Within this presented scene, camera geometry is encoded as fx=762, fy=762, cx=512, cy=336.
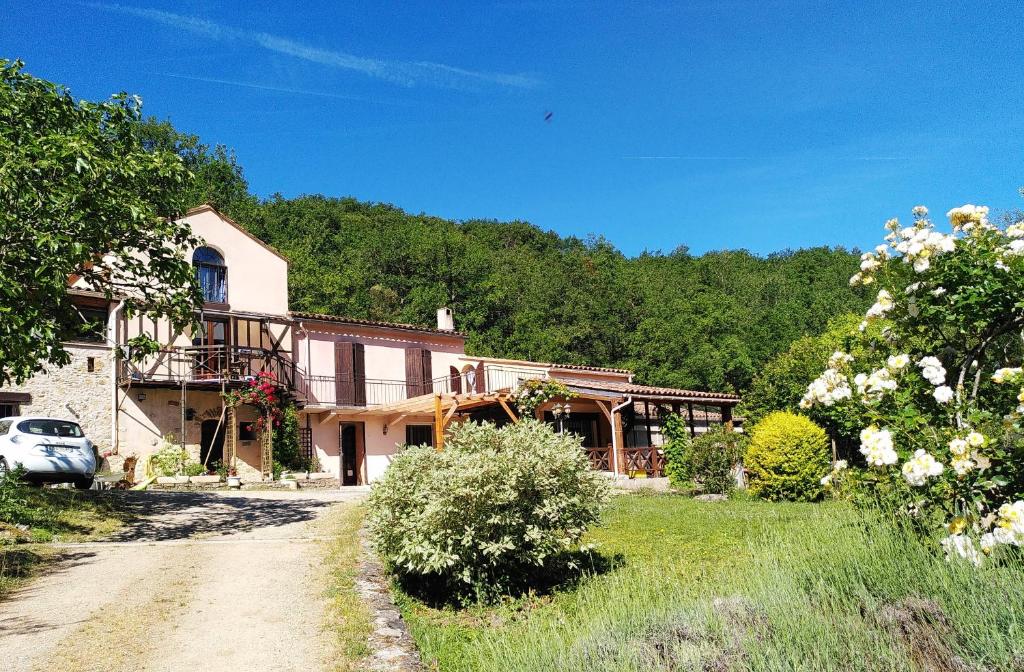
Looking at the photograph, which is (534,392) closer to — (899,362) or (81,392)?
(899,362)

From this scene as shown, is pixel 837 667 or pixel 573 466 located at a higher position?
pixel 573 466

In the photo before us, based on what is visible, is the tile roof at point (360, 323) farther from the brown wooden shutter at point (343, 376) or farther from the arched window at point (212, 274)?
the arched window at point (212, 274)

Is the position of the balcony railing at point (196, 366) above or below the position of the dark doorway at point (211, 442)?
above

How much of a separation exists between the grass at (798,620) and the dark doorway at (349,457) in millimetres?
17973

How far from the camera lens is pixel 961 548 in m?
4.68

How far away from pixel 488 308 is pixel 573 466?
1425 inches

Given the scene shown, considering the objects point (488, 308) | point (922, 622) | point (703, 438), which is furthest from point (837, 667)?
point (488, 308)

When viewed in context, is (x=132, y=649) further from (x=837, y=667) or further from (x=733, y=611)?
(x=837, y=667)

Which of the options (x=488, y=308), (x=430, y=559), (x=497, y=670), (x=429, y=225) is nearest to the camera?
(x=497, y=670)

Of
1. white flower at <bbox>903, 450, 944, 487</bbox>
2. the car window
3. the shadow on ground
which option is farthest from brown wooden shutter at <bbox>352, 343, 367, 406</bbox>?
white flower at <bbox>903, 450, 944, 487</bbox>

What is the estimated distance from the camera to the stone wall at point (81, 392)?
19250 millimetres

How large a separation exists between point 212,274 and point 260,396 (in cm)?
491

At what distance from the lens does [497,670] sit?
4.70 meters

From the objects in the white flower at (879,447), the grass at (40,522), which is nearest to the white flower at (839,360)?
the white flower at (879,447)
